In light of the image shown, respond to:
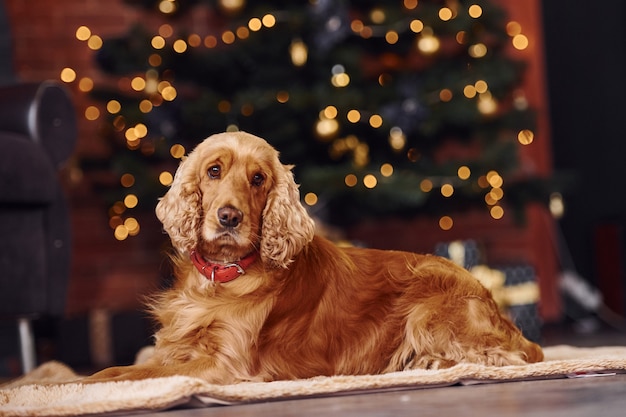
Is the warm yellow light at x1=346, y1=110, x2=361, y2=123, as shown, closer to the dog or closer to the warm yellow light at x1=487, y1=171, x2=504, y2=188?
the warm yellow light at x1=487, y1=171, x2=504, y2=188

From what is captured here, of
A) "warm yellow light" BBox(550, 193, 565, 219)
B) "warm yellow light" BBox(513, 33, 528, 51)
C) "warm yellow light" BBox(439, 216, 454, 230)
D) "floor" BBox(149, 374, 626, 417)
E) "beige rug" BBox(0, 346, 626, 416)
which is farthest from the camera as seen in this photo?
"warm yellow light" BBox(513, 33, 528, 51)

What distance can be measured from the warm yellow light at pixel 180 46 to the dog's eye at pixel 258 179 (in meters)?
2.00

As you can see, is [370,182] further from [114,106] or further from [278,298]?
[278,298]

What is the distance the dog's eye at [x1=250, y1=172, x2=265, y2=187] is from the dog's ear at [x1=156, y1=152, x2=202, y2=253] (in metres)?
0.11

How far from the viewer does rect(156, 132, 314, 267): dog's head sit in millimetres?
1765

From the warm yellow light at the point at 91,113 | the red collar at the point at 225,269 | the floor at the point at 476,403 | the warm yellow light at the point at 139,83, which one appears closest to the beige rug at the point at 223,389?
the floor at the point at 476,403

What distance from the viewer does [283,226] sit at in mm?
1810

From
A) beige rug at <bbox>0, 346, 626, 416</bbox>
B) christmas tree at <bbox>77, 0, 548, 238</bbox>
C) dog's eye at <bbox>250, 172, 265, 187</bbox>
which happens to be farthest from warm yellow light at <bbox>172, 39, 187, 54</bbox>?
beige rug at <bbox>0, 346, 626, 416</bbox>

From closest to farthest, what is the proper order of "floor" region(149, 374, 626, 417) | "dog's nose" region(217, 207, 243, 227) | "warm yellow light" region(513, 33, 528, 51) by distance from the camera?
"floor" region(149, 374, 626, 417)
"dog's nose" region(217, 207, 243, 227)
"warm yellow light" region(513, 33, 528, 51)

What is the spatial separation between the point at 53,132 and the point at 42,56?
155 cm

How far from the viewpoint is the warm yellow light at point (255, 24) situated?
11.7 ft

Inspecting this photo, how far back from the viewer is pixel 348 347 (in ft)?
6.26

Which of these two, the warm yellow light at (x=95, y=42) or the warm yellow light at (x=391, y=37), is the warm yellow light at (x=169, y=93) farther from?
the warm yellow light at (x=391, y=37)

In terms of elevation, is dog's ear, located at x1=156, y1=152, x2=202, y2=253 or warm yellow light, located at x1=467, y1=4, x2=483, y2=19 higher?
warm yellow light, located at x1=467, y1=4, x2=483, y2=19
